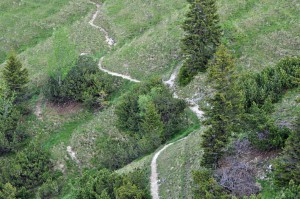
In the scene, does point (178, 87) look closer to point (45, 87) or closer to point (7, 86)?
point (45, 87)

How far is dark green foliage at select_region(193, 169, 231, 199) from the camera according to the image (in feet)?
99.1

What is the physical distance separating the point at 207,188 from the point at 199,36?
28.7 m

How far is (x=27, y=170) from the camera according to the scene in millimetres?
51219

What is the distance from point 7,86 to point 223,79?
121 feet

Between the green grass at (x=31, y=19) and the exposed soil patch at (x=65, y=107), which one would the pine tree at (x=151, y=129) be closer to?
the exposed soil patch at (x=65, y=107)

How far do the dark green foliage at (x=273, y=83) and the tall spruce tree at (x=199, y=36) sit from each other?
920cm

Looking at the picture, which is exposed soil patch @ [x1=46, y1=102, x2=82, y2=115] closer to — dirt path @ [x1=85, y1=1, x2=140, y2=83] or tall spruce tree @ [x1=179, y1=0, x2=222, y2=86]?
dirt path @ [x1=85, y1=1, x2=140, y2=83]

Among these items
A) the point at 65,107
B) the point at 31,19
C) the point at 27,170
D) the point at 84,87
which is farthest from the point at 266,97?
the point at 31,19

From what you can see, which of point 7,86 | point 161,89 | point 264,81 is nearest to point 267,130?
point 264,81

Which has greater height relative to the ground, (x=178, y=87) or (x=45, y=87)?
(x=45, y=87)

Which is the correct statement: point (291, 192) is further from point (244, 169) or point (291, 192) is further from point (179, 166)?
point (179, 166)

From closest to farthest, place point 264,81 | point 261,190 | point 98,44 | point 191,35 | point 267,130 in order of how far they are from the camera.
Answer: point 261,190, point 267,130, point 264,81, point 191,35, point 98,44

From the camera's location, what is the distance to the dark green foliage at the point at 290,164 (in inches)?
1116

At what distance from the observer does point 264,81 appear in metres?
47.8
